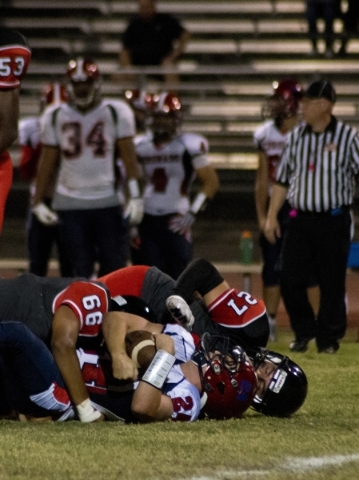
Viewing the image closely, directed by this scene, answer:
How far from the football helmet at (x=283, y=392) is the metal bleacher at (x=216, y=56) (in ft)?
25.2

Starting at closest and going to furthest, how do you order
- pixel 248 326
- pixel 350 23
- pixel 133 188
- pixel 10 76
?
pixel 10 76 → pixel 248 326 → pixel 133 188 → pixel 350 23

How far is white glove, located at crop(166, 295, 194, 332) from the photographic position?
4.50 meters

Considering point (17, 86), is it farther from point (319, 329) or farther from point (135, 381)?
point (319, 329)

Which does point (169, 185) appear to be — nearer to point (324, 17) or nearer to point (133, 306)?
point (133, 306)

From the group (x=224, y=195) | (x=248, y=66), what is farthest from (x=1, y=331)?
(x=248, y=66)

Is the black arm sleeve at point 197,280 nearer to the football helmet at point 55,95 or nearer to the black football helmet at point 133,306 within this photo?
the black football helmet at point 133,306

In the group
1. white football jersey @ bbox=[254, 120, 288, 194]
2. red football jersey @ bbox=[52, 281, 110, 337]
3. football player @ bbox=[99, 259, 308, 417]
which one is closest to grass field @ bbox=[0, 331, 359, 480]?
football player @ bbox=[99, 259, 308, 417]

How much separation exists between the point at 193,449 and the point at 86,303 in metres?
0.85

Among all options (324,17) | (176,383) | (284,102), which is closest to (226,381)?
(176,383)

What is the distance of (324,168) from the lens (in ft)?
21.1

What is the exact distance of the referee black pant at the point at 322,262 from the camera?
6402 millimetres

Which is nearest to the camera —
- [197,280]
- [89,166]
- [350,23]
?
[197,280]

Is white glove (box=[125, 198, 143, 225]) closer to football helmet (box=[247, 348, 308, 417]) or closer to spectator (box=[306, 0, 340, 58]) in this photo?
football helmet (box=[247, 348, 308, 417])

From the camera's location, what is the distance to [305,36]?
1242cm
